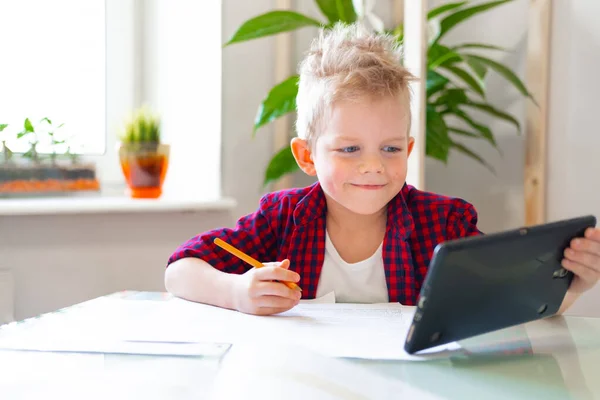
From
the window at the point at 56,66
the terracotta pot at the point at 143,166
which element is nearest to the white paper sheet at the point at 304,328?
the terracotta pot at the point at 143,166

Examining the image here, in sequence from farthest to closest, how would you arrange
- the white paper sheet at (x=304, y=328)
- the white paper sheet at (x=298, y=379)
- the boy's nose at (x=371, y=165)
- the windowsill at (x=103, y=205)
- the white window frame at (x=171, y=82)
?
the white window frame at (x=171, y=82), the windowsill at (x=103, y=205), the boy's nose at (x=371, y=165), the white paper sheet at (x=304, y=328), the white paper sheet at (x=298, y=379)

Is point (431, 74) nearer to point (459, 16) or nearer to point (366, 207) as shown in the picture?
point (459, 16)

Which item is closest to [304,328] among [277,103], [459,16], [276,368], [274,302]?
[274,302]

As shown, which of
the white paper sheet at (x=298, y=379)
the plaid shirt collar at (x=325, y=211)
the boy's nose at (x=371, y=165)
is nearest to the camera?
the white paper sheet at (x=298, y=379)

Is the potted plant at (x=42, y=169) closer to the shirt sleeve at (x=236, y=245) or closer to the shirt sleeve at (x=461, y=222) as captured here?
the shirt sleeve at (x=236, y=245)

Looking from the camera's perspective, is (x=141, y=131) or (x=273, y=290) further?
(x=141, y=131)

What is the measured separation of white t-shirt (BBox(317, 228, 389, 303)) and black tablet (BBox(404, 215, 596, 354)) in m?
0.35

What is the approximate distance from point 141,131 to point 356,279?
2.56ft

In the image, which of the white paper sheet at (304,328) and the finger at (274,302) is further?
the finger at (274,302)

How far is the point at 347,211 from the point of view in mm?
1074

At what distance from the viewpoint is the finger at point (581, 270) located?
0.67 m

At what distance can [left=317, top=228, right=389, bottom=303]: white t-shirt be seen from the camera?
1.01m

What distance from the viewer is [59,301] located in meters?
1.49

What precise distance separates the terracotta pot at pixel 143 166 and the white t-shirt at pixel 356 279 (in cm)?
70
